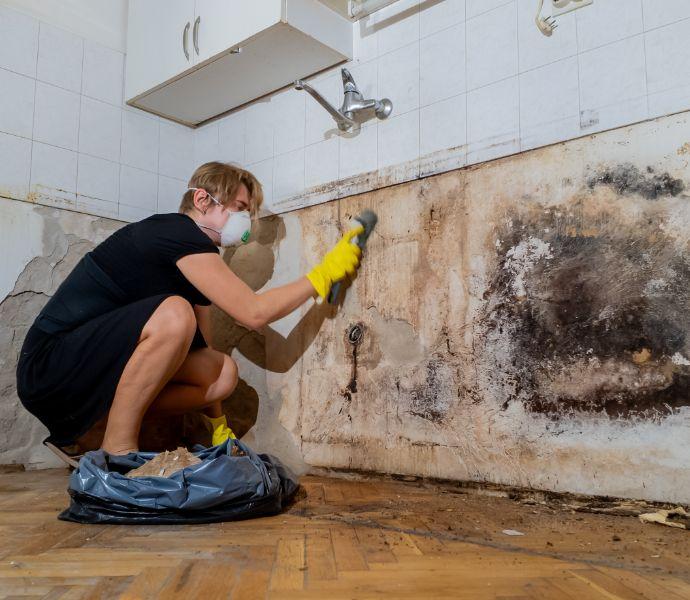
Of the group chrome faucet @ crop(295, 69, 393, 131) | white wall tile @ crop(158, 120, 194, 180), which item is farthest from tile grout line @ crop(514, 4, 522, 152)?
white wall tile @ crop(158, 120, 194, 180)

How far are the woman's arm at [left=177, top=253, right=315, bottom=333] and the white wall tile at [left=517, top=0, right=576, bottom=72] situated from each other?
112 centimetres

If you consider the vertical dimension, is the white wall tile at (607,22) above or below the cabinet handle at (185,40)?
below

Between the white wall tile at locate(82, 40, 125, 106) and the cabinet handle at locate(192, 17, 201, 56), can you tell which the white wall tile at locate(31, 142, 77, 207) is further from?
the cabinet handle at locate(192, 17, 201, 56)

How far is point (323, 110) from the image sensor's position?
7.80ft

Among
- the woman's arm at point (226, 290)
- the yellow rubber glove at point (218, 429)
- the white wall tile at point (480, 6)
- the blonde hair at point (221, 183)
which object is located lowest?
the yellow rubber glove at point (218, 429)

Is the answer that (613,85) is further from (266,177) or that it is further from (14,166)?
(14,166)

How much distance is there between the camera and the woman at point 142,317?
1780 mm

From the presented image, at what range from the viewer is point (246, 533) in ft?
4.26

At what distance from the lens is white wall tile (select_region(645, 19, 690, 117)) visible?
1530 mm

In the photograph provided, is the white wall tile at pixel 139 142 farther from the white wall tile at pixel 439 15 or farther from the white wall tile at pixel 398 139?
Result: the white wall tile at pixel 439 15

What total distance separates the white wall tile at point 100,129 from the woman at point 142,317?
75cm

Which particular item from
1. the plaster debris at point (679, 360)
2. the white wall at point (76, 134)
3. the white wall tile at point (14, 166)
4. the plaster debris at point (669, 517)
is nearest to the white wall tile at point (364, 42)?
the white wall at point (76, 134)

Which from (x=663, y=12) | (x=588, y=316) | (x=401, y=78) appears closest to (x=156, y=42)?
(x=401, y=78)

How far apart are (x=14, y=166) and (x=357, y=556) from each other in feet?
6.84
